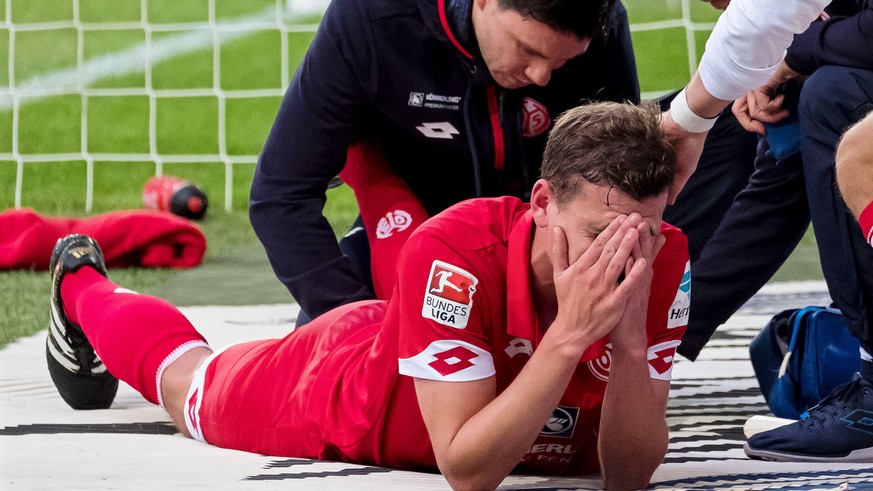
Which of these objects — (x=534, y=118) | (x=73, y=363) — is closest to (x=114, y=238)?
(x=73, y=363)

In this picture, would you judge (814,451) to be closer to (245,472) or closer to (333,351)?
(333,351)

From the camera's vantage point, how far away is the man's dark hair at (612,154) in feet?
4.17

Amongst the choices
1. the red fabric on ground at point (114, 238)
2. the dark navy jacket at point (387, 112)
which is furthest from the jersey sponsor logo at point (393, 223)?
the red fabric on ground at point (114, 238)

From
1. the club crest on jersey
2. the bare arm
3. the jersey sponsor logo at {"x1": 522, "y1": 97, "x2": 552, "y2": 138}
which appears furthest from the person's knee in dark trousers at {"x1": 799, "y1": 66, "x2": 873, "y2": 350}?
the club crest on jersey

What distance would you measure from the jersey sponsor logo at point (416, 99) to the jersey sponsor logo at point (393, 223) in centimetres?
22

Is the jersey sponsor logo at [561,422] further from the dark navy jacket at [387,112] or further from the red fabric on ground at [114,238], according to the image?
the red fabric on ground at [114,238]

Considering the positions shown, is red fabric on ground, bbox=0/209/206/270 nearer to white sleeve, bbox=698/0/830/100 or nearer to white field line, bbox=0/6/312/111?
white field line, bbox=0/6/312/111

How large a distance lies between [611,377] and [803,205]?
87 cm

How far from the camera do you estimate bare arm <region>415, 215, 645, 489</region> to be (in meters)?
1.25

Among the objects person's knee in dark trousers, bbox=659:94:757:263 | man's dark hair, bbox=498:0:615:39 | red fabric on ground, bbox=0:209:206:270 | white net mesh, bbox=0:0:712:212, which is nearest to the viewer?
man's dark hair, bbox=498:0:615:39

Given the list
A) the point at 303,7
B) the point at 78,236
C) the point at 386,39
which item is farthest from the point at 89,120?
the point at 386,39

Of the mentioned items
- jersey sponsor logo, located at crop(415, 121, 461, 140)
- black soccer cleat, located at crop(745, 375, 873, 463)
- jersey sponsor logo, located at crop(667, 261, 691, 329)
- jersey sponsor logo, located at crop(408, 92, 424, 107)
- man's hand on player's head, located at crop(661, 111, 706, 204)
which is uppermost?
man's hand on player's head, located at crop(661, 111, 706, 204)

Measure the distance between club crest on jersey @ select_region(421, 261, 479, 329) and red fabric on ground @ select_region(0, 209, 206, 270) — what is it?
2.68 metres

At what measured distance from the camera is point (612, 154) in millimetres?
1282
